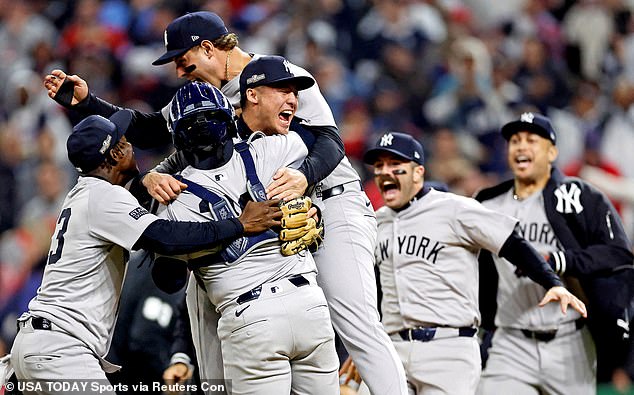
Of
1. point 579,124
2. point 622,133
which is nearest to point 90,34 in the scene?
point 579,124

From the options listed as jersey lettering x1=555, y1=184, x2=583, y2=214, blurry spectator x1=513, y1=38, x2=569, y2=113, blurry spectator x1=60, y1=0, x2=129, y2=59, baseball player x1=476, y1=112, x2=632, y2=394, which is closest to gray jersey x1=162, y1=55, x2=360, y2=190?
baseball player x1=476, y1=112, x2=632, y2=394

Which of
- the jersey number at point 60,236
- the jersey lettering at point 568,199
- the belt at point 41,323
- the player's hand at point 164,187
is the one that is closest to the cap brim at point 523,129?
the jersey lettering at point 568,199

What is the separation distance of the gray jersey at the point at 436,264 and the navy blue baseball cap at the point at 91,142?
1817 mm

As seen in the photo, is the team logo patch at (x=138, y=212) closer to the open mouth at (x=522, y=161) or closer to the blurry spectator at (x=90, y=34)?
the open mouth at (x=522, y=161)

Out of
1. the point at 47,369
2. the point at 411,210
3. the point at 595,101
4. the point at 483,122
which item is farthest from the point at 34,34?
the point at 47,369

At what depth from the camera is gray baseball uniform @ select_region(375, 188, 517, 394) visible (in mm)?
5484

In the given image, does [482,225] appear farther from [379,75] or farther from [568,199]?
[379,75]

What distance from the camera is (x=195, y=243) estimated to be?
423 centimetres

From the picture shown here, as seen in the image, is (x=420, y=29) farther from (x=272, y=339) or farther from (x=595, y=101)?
(x=272, y=339)

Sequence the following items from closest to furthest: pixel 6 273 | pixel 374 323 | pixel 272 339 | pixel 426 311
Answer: pixel 272 339 → pixel 374 323 → pixel 426 311 → pixel 6 273

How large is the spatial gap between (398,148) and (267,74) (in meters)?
1.33

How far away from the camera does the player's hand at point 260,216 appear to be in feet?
14.1

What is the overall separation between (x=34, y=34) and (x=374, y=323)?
329 inches

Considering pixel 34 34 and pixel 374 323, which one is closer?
pixel 374 323
